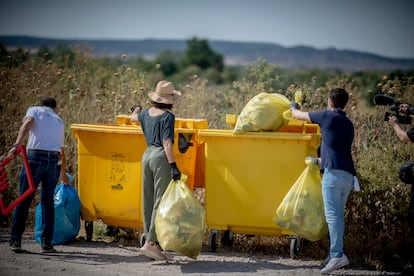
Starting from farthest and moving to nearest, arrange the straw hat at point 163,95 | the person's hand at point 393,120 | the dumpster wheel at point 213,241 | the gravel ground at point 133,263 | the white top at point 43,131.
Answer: the dumpster wheel at point 213,241, the white top at point 43,131, the straw hat at point 163,95, the gravel ground at point 133,263, the person's hand at point 393,120

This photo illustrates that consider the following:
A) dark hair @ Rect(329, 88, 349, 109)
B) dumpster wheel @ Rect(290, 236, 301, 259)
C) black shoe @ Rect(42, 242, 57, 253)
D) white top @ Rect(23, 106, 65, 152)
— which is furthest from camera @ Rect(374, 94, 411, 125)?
black shoe @ Rect(42, 242, 57, 253)

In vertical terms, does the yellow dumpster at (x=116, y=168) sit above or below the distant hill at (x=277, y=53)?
below

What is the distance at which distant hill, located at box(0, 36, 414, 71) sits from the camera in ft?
198

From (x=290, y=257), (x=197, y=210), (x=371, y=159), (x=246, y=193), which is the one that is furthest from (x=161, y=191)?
(x=371, y=159)

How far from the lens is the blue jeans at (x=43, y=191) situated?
701 cm

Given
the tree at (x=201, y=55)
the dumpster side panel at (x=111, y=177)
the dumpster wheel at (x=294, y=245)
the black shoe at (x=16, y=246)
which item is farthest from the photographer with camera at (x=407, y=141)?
the tree at (x=201, y=55)

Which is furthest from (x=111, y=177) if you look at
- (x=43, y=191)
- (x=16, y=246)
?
(x=16, y=246)

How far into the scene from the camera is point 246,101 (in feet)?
30.7

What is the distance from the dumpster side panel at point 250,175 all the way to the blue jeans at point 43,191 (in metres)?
1.57

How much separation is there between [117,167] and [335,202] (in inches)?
94.9

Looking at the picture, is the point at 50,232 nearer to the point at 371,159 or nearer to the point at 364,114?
the point at 371,159

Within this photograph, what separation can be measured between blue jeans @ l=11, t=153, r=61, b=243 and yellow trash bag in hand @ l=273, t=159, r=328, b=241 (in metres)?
2.31

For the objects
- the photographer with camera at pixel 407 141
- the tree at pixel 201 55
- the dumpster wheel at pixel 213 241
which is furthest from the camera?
the tree at pixel 201 55

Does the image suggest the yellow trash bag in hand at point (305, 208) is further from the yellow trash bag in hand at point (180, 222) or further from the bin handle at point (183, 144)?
the bin handle at point (183, 144)
